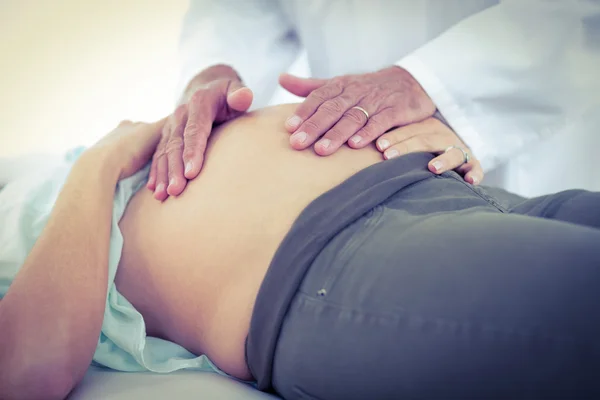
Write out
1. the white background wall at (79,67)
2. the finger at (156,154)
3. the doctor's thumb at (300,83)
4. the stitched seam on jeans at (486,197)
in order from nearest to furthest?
1. the stitched seam on jeans at (486,197)
2. the finger at (156,154)
3. the doctor's thumb at (300,83)
4. the white background wall at (79,67)

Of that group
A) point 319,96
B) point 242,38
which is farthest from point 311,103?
point 242,38

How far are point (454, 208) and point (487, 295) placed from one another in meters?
0.18

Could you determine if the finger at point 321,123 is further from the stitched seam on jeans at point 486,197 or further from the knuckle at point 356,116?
the stitched seam on jeans at point 486,197

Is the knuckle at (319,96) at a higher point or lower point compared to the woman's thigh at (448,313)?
higher

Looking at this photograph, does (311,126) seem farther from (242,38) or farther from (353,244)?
(242,38)

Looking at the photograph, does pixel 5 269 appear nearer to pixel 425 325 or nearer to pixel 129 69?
pixel 425 325

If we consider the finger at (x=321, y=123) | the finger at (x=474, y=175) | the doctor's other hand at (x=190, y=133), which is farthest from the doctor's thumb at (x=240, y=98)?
the finger at (x=474, y=175)

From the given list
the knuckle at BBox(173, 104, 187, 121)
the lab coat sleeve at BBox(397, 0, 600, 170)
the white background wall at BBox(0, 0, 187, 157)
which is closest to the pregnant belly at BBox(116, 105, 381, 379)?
the knuckle at BBox(173, 104, 187, 121)

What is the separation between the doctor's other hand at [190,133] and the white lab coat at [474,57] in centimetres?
32

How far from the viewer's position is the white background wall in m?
1.34

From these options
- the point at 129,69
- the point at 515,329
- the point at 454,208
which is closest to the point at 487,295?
the point at 515,329

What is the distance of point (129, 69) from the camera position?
153cm

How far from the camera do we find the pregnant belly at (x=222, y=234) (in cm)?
53

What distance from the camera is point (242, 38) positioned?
4.05 feet
